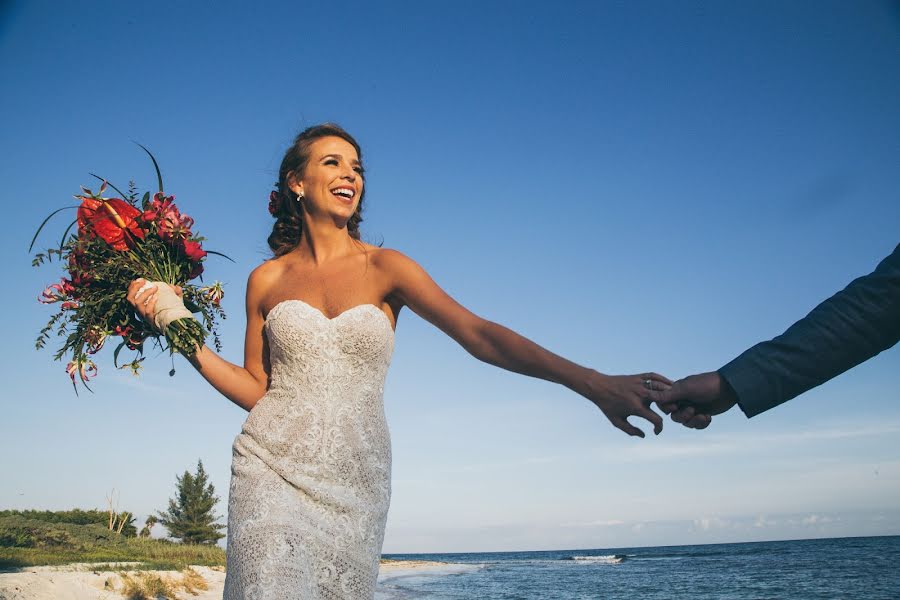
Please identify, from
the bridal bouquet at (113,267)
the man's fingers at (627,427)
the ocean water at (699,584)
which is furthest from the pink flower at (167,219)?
the ocean water at (699,584)

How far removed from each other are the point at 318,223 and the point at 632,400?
217 cm

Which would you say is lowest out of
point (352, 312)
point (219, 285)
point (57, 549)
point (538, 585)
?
point (538, 585)

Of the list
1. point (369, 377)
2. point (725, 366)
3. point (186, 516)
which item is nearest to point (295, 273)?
point (369, 377)

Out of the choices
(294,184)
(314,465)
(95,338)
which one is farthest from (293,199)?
(314,465)

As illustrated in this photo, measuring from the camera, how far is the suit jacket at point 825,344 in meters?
2.37

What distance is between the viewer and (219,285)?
13.3 feet

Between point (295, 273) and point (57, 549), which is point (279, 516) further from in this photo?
point (57, 549)

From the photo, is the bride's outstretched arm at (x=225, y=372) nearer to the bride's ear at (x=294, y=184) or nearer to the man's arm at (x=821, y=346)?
the bride's ear at (x=294, y=184)

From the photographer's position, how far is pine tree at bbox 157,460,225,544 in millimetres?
50312

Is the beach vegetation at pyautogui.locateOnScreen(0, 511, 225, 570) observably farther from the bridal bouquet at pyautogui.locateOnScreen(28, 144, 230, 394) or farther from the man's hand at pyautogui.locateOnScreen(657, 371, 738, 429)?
the man's hand at pyautogui.locateOnScreen(657, 371, 738, 429)

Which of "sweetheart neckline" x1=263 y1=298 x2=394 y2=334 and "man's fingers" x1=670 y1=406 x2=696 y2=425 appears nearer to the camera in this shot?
"man's fingers" x1=670 y1=406 x2=696 y2=425

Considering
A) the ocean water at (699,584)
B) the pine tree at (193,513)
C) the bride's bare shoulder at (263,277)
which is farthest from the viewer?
the pine tree at (193,513)

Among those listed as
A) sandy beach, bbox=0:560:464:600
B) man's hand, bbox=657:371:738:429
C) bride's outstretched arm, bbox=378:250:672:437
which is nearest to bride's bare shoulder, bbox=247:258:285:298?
bride's outstretched arm, bbox=378:250:672:437

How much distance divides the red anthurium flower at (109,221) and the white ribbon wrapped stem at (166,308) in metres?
0.34
